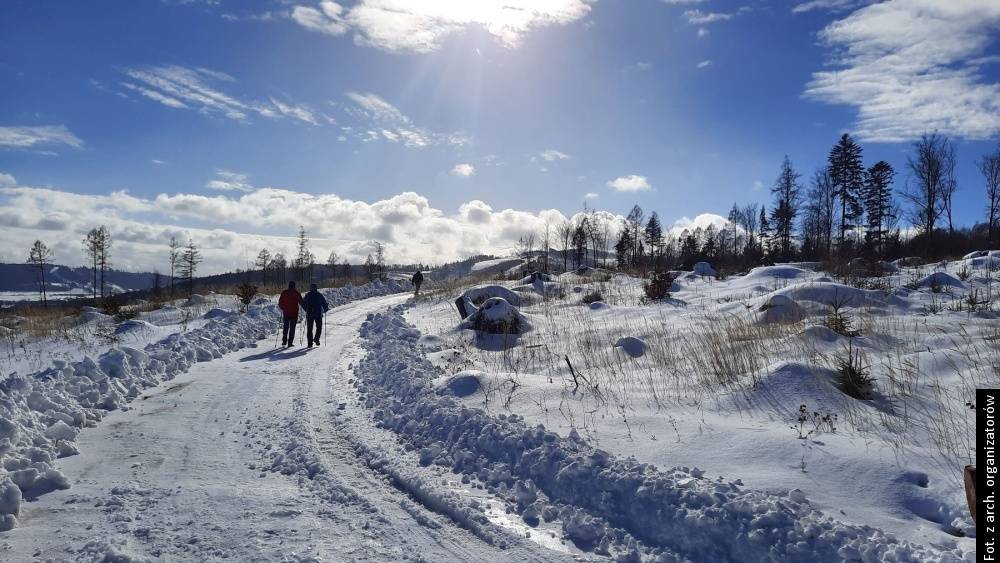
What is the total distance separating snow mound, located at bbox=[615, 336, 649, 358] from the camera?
989 cm

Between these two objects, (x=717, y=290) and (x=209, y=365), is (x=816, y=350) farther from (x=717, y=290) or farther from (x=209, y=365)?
(x=209, y=365)

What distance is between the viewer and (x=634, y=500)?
14.7ft

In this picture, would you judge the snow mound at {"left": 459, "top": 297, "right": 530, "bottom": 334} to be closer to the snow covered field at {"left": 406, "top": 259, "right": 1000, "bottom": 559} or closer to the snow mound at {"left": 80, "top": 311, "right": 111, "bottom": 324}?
the snow covered field at {"left": 406, "top": 259, "right": 1000, "bottom": 559}

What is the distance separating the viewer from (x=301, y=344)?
14492mm

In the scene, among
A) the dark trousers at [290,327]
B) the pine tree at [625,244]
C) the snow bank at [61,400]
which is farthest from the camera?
the pine tree at [625,244]

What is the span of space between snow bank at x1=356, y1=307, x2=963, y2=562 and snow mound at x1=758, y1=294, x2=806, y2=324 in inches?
310

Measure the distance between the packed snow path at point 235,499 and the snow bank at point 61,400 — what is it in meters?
0.20

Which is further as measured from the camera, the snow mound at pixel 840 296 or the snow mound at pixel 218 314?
the snow mound at pixel 218 314

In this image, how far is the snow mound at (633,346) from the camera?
9.89 m

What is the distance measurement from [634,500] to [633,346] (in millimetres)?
5880

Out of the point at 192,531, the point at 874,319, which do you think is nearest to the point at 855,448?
the point at 192,531

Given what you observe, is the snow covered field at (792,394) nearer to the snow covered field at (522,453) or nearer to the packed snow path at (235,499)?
the snow covered field at (522,453)

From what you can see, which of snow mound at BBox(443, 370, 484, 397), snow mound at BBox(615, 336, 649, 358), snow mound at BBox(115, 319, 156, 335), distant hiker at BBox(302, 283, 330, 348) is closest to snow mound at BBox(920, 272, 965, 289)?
snow mound at BBox(615, 336, 649, 358)

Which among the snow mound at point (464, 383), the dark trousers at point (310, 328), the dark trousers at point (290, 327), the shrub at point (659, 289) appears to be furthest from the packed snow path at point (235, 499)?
the shrub at point (659, 289)
